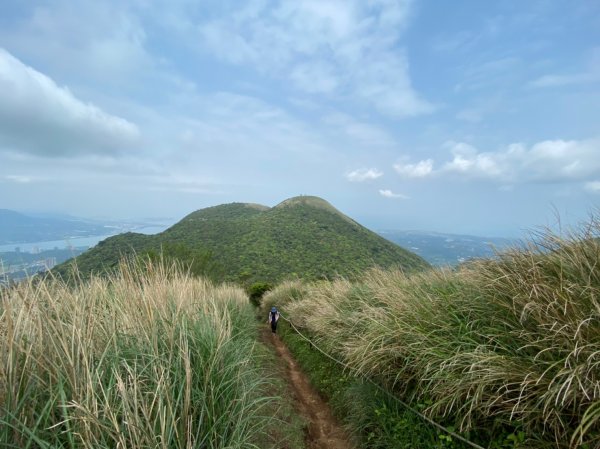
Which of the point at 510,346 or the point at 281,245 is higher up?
the point at 510,346

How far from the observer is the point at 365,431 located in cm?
444

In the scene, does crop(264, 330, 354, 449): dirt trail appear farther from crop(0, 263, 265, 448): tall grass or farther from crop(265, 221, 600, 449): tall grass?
crop(0, 263, 265, 448): tall grass

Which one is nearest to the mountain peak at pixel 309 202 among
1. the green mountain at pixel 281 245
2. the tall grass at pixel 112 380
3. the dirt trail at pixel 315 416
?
the green mountain at pixel 281 245

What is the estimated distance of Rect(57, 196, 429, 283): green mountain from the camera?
39.4m

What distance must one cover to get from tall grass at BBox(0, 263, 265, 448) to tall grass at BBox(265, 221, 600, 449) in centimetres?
191

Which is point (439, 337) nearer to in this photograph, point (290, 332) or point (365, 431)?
point (365, 431)

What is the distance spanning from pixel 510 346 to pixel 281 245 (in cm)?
5087

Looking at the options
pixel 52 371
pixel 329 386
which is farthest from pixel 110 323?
pixel 329 386

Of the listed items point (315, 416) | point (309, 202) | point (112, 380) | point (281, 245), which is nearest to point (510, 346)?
point (112, 380)

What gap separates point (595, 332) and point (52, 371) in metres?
3.85

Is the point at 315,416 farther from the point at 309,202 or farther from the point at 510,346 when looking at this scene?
the point at 309,202

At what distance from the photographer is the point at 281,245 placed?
53.6m

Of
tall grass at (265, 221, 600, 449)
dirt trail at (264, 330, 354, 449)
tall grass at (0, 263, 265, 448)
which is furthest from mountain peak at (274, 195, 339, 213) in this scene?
tall grass at (0, 263, 265, 448)

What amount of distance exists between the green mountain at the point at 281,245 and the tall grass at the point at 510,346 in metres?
23.7
